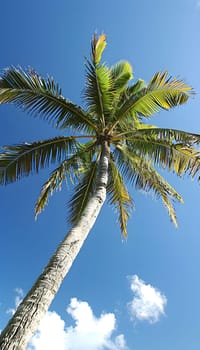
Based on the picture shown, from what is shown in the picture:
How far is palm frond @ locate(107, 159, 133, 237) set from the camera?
28.9ft

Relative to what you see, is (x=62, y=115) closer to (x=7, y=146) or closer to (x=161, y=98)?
(x=7, y=146)

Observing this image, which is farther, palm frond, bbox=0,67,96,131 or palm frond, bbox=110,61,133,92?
palm frond, bbox=110,61,133,92

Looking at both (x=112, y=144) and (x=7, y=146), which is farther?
(x=112, y=144)

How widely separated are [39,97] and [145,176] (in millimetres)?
3865

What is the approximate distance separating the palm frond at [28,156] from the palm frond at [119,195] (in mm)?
1675

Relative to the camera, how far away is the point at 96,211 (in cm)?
572

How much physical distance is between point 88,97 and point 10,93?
2.32 m

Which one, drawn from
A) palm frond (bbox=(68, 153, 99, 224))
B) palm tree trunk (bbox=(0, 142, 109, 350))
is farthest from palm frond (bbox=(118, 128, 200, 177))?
palm tree trunk (bbox=(0, 142, 109, 350))

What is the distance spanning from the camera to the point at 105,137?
26.7ft

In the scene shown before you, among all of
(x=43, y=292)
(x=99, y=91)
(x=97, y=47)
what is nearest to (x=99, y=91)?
(x=99, y=91)

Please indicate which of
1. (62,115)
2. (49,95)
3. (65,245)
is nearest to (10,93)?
(49,95)

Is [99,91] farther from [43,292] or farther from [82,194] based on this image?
[43,292]

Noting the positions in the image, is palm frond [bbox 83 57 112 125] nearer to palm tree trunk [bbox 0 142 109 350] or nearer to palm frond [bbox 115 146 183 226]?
palm frond [bbox 115 146 183 226]

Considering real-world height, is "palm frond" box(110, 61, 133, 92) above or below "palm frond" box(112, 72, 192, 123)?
above
